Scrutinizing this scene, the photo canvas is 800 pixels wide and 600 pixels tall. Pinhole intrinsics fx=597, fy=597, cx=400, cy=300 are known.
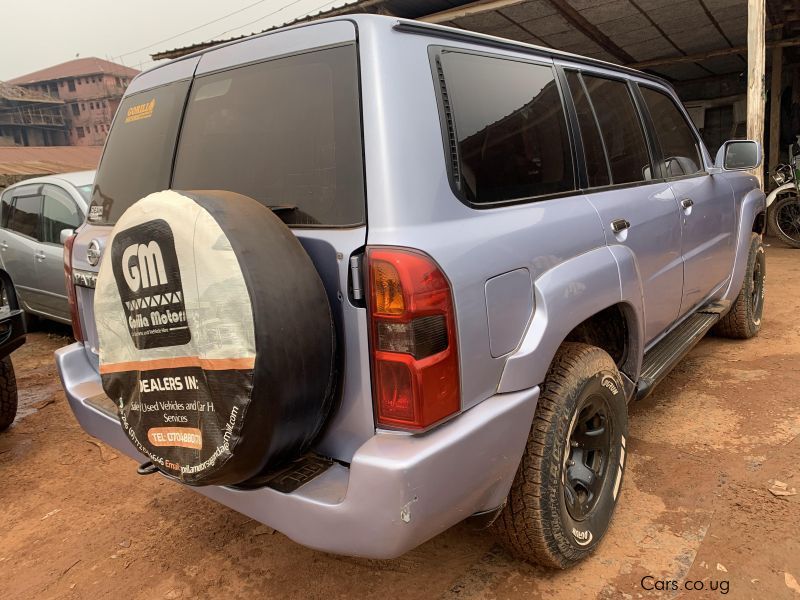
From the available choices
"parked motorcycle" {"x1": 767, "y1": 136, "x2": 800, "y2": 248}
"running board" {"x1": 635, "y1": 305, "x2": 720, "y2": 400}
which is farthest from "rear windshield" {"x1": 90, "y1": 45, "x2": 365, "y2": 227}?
"parked motorcycle" {"x1": 767, "y1": 136, "x2": 800, "y2": 248}

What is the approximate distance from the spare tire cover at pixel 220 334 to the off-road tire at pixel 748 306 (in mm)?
3747

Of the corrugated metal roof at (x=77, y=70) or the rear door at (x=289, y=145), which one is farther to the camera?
the corrugated metal roof at (x=77, y=70)

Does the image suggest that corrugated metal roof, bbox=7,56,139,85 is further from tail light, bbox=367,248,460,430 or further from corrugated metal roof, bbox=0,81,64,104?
tail light, bbox=367,248,460,430

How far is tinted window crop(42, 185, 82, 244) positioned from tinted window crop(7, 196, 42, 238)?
0.50 ft

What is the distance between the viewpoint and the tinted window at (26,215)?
18.9 ft

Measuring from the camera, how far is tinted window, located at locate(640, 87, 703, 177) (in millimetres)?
3242

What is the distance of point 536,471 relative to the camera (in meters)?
1.92

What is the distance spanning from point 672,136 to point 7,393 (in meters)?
4.32

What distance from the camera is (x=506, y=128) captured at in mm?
2031

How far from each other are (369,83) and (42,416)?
12.4ft

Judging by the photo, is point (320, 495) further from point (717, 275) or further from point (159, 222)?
point (717, 275)

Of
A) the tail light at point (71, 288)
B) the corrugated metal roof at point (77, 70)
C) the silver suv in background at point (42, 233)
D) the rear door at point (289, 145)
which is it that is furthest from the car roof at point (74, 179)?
the corrugated metal roof at point (77, 70)

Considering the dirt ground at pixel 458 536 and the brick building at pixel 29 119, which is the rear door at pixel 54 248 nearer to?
the dirt ground at pixel 458 536

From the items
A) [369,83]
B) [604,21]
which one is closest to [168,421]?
[369,83]
